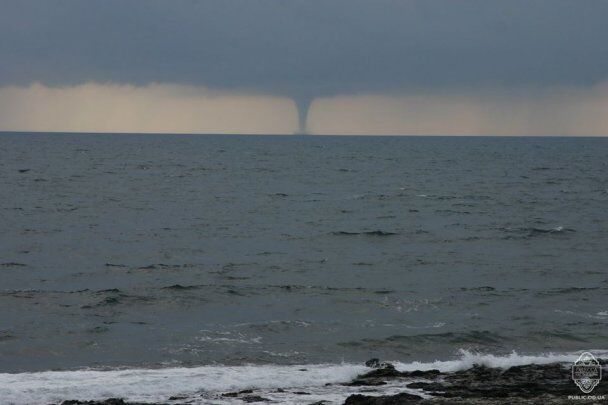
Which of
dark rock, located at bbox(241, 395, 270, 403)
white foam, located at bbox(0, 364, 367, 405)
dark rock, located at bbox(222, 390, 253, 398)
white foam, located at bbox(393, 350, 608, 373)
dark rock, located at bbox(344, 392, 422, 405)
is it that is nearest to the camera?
dark rock, located at bbox(344, 392, 422, 405)

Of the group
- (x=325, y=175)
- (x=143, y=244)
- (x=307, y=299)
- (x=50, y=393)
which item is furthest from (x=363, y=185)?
(x=50, y=393)

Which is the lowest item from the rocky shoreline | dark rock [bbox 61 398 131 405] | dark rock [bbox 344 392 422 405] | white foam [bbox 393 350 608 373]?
white foam [bbox 393 350 608 373]

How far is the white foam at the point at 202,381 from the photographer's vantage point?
56.4 feet

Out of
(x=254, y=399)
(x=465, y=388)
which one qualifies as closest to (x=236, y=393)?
(x=254, y=399)

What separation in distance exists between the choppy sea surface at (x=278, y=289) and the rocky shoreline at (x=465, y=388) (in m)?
0.83

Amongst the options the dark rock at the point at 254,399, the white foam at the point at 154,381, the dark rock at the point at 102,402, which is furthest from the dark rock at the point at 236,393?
Answer: the dark rock at the point at 102,402

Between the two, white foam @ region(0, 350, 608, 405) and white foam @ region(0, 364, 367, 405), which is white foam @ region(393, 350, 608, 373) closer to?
white foam @ region(0, 350, 608, 405)

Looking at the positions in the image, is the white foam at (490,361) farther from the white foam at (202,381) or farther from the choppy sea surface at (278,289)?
the choppy sea surface at (278,289)

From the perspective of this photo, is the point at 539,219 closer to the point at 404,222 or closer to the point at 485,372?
the point at 404,222

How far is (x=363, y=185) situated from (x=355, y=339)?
63.9 m

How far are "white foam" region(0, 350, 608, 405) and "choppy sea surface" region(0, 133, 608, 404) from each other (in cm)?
8

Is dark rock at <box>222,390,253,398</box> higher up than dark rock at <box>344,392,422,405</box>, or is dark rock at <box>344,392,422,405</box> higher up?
dark rock at <box>344,392,422,405</box>

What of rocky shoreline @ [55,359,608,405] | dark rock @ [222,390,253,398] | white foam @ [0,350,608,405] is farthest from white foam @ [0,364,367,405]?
rocky shoreline @ [55,359,608,405]

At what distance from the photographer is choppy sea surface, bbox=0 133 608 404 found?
21.6m
